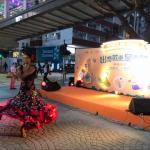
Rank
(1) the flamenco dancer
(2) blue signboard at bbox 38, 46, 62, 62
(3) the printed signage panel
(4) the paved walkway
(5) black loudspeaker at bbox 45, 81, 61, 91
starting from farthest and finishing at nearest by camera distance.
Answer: (2) blue signboard at bbox 38, 46, 62, 62 → (5) black loudspeaker at bbox 45, 81, 61, 91 → (3) the printed signage panel → (1) the flamenco dancer → (4) the paved walkway

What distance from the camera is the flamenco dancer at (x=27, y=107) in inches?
173

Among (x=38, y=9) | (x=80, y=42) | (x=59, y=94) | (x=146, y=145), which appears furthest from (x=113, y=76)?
(x=80, y=42)

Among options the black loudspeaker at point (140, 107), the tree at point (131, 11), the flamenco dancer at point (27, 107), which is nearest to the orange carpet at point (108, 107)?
the black loudspeaker at point (140, 107)

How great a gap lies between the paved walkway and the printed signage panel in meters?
2.99

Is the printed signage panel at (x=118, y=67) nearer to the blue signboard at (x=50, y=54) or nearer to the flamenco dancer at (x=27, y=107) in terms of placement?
the flamenco dancer at (x=27, y=107)

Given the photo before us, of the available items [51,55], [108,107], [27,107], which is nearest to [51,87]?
[108,107]

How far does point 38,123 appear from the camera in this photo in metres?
4.52

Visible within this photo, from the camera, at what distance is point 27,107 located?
4.47 metres

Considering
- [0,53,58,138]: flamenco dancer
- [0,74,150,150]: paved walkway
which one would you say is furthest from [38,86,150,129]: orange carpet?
[0,53,58,138]: flamenco dancer

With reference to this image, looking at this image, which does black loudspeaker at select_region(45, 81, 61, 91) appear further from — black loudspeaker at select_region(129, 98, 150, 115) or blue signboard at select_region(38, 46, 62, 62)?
blue signboard at select_region(38, 46, 62, 62)

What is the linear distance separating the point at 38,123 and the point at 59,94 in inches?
178

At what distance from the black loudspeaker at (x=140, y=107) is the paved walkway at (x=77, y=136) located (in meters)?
0.49

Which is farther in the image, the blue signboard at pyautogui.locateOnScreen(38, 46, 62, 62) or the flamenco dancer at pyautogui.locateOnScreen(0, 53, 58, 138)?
the blue signboard at pyautogui.locateOnScreen(38, 46, 62, 62)

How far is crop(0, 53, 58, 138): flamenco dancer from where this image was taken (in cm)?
439
